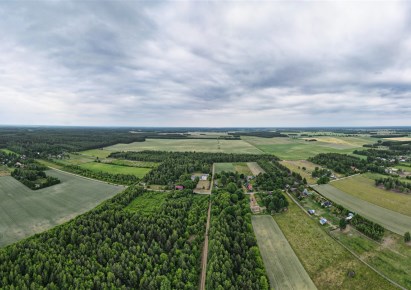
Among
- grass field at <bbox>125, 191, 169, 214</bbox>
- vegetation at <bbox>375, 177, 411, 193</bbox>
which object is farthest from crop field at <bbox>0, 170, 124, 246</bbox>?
vegetation at <bbox>375, 177, 411, 193</bbox>

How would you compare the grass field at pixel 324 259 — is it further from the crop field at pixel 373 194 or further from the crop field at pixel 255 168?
the crop field at pixel 255 168

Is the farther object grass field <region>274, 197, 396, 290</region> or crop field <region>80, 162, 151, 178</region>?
crop field <region>80, 162, 151, 178</region>

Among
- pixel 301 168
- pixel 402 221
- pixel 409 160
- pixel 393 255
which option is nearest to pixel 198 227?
pixel 393 255

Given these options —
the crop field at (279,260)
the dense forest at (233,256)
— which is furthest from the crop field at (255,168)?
the crop field at (279,260)

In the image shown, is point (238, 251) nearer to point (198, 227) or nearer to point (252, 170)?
point (198, 227)

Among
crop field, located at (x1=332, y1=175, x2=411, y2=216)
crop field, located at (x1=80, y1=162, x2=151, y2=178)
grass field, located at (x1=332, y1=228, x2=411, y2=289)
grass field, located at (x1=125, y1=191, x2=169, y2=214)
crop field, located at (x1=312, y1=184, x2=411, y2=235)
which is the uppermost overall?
crop field, located at (x1=80, y1=162, x2=151, y2=178)

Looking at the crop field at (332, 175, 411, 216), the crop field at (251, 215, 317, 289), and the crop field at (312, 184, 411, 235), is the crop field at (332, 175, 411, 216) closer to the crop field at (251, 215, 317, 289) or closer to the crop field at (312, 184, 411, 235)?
the crop field at (312, 184, 411, 235)

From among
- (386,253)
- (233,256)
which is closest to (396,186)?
(386,253)
